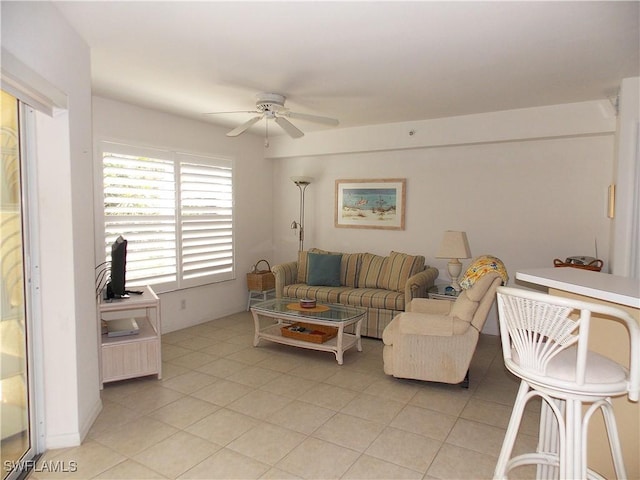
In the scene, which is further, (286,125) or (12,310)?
(286,125)

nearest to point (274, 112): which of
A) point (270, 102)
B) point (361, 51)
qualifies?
point (270, 102)

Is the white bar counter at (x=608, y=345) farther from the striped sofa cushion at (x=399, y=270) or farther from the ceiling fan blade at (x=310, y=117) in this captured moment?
the striped sofa cushion at (x=399, y=270)

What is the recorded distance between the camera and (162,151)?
4.86m

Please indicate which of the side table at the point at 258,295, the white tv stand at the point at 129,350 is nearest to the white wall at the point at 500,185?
the side table at the point at 258,295

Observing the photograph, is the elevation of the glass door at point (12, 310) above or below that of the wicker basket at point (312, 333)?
above

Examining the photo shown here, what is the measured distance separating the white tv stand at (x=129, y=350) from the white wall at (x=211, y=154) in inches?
42.2

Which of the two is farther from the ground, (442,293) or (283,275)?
(283,275)

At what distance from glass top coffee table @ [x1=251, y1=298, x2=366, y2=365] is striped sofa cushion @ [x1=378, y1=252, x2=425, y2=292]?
91 cm

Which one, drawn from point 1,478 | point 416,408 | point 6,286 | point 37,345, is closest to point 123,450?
point 1,478

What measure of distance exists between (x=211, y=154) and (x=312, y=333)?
9.26ft

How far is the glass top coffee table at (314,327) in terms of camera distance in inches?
160

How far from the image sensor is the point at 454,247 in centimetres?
466

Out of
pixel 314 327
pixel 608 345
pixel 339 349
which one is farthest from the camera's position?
pixel 314 327

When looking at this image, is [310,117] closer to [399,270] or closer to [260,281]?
[399,270]
